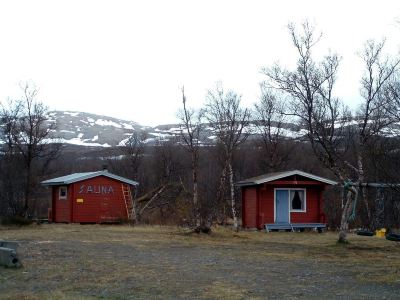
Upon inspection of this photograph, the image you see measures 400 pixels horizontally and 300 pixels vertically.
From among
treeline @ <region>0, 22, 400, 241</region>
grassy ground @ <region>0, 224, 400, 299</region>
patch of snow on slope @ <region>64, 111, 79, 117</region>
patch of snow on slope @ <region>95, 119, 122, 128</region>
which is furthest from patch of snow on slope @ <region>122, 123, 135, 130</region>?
grassy ground @ <region>0, 224, 400, 299</region>

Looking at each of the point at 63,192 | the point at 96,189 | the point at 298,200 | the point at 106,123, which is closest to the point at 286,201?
the point at 298,200

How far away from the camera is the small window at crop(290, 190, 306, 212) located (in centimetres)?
2858

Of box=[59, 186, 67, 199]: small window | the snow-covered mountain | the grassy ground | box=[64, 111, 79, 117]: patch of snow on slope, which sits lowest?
the grassy ground

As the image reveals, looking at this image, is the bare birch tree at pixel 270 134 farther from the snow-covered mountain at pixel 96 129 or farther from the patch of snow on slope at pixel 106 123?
the patch of snow on slope at pixel 106 123

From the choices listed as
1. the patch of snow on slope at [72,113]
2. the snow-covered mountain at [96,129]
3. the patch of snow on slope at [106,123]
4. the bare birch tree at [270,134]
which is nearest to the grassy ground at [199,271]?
the bare birch tree at [270,134]

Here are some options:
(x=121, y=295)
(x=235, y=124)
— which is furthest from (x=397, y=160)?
(x=235, y=124)

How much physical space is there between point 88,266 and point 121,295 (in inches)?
148

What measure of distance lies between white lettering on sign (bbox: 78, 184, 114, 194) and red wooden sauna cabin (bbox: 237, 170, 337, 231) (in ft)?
28.9

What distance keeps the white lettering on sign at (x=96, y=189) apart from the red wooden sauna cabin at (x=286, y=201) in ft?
28.9

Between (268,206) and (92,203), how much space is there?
35.4 feet

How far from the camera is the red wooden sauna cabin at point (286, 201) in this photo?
27844 mm

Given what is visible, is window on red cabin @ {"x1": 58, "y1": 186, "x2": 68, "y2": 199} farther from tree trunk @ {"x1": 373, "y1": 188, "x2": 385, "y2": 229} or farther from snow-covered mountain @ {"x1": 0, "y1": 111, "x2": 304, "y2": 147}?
snow-covered mountain @ {"x1": 0, "y1": 111, "x2": 304, "y2": 147}

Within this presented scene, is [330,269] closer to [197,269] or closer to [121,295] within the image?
[197,269]

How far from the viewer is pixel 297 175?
2831 centimetres
